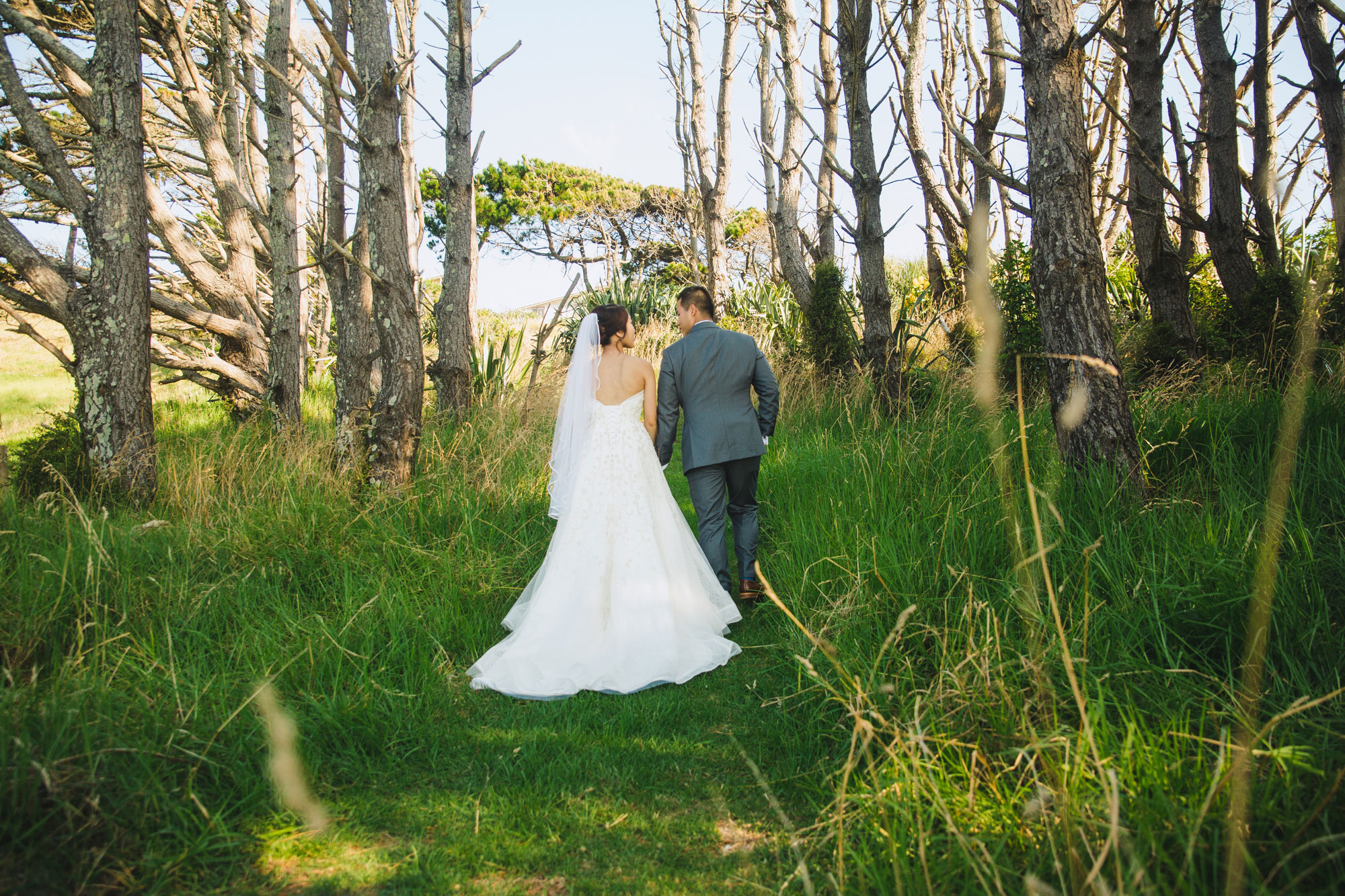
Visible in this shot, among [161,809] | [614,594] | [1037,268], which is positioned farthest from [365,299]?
[1037,268]

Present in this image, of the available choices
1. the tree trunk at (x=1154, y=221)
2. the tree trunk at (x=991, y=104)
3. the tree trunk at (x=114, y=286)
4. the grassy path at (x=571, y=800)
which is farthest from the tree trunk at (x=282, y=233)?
the tree trunk at (x=1154, y=221)

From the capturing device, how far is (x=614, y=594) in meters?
3.87

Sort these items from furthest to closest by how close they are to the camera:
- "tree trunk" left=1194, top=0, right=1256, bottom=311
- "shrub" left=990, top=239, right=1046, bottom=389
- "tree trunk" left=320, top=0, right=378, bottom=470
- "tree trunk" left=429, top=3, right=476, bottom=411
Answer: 1. "tree trunk" left=429, top=3, right=476, bottom=411
2. "shrub" left=990, top=239, right=1046, bottom=389
3. "tree trunk" left=1194, top=0, right=1256, bottom=311
4. "tree trunk" left=320, top=0, right=378, bottom=470

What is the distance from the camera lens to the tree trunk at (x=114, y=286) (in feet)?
16.1

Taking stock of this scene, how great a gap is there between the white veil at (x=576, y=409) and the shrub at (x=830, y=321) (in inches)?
181

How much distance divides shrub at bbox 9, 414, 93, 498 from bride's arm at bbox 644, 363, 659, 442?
3957mm

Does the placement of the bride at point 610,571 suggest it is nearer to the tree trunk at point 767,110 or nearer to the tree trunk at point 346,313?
the tree trunk at point 346,313

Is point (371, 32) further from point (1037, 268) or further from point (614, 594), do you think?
point (1037, 268)

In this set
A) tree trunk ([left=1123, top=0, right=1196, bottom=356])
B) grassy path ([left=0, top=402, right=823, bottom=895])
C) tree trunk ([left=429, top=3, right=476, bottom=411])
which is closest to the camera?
grassy path ([left=0, top=402, right=823, bottom=895])

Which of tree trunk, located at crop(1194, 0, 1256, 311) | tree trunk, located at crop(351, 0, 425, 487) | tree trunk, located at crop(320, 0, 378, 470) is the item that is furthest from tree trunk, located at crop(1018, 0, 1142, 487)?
tree trunk, located at crop(320, 0, 378, 470)

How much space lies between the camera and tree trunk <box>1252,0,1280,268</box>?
6328mm

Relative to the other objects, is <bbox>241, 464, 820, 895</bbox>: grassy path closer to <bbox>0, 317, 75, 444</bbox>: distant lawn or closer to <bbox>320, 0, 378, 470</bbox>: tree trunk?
<bbox>320, 0, 378, 470</bbox>: tree trunk

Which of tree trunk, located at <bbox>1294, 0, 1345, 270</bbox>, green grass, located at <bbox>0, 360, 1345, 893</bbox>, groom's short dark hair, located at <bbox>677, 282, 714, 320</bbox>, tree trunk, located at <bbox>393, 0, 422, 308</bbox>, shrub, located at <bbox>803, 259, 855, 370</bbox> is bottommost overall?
green grass, located at <bbox>0, 360, 1345, 893</bbox>

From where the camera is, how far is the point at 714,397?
14.8ft
